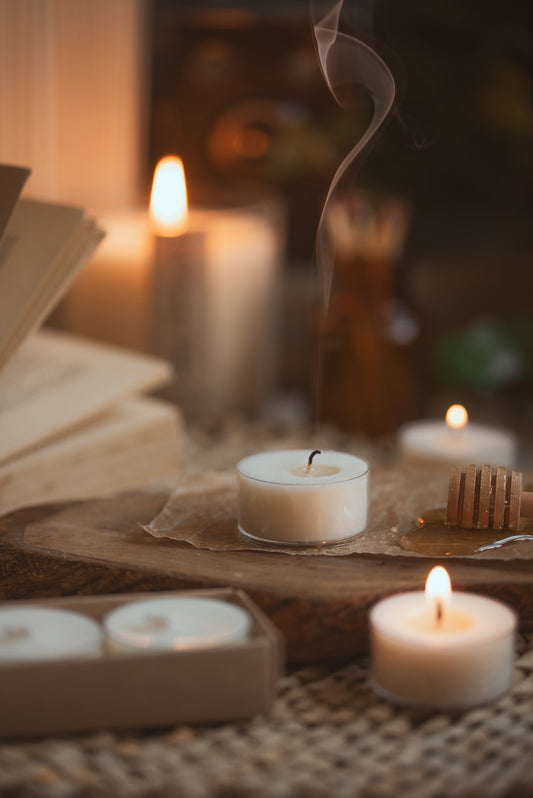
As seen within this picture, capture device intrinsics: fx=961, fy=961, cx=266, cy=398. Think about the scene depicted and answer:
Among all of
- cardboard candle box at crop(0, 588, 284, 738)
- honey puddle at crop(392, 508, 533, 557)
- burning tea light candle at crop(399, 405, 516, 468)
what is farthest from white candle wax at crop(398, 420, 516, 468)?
cardboard candle box at crop(0, 588, 284, 738)

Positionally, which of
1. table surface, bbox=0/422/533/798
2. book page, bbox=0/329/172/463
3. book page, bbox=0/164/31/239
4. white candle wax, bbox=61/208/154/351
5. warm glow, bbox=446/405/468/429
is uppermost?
book page, bbox=0/164/31/239

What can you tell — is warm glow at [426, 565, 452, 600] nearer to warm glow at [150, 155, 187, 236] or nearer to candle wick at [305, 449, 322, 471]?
candle wick at [305, 449, 322, 471]

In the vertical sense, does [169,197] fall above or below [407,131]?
below

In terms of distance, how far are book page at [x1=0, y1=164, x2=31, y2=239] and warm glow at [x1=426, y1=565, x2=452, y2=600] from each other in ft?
1.53

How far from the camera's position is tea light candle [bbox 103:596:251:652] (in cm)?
61

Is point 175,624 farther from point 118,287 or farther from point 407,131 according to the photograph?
point 407,131

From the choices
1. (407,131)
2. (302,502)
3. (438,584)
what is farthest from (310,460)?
(407,131)

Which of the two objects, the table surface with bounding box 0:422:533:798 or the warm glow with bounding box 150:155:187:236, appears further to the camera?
the warm glow with bounding box 150:155:187:236

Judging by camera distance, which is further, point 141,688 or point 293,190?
point 293,190

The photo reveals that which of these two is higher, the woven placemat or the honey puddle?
the honey puddle

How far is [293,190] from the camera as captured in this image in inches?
73.8

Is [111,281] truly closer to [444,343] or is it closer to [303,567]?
[444,343]

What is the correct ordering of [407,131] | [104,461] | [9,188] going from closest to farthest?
[9,188] < [104,461] < [407,131]

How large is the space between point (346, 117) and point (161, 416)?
0.94 meters
